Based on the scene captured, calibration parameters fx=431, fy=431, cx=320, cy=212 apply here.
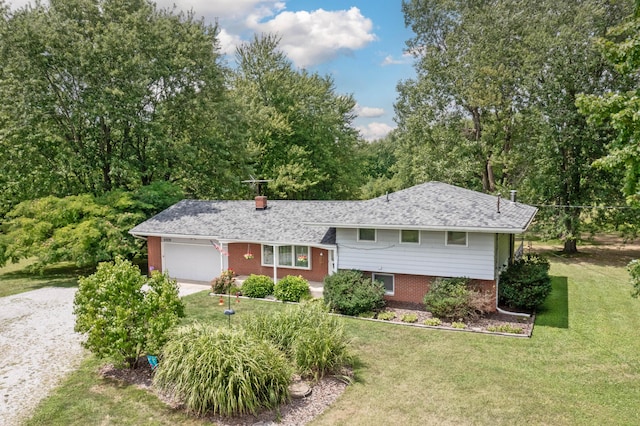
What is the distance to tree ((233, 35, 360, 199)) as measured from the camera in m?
36.3

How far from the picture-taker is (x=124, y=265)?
37.1 feet

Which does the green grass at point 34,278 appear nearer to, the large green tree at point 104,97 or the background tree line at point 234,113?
the background tree line at point 234,113

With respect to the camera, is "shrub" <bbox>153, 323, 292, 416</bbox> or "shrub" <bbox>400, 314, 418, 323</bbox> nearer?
"shrub" <bbox>153, 323, 292, 416</bbox>

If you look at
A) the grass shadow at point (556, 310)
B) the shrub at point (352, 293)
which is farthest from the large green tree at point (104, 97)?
the grass shadow at point (556, 310)

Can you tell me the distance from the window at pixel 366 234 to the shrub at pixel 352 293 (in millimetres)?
1468

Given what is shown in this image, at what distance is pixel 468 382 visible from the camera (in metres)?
10.9

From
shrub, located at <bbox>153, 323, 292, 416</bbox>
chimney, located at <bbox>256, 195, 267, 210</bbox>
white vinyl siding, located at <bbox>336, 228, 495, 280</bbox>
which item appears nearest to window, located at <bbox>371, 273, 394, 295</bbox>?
white vinyl siding, located at <bbox>336, 228, 495, 280</bbox>

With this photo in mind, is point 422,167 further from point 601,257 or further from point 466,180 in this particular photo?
point 601,257

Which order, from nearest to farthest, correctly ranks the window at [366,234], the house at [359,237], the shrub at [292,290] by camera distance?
the house at [359,237] → the window at [366,234] → the shrub at [292,290]

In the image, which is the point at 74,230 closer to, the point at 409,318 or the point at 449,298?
the point at 409,318

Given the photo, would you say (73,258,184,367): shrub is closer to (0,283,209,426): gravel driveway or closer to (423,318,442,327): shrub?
(0,283,209,426): gravel driveway

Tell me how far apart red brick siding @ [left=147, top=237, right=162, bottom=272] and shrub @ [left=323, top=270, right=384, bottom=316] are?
10.8m

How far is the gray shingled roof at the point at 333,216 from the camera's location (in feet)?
53.5

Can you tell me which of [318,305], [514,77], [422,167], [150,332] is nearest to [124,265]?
[150,332]
